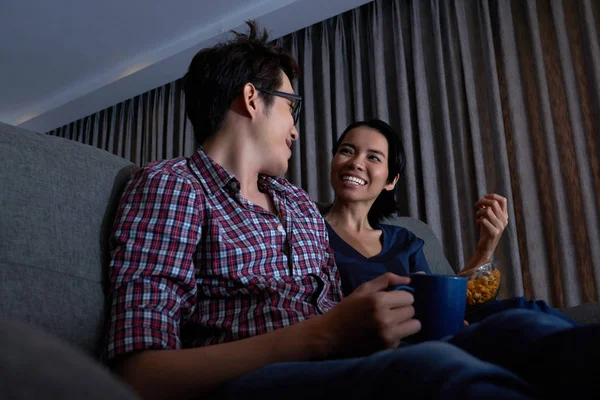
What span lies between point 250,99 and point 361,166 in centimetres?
69

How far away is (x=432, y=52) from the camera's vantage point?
2.89 metres

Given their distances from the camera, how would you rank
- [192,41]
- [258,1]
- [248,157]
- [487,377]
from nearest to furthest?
1. [487,377]
2. [248,157]
3. [258,1]
4. [192,41]

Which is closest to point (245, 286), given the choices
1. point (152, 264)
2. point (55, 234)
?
point (152, 264)

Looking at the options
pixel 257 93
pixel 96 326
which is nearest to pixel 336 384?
pixel 96 326

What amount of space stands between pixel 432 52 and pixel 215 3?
4.75 feet

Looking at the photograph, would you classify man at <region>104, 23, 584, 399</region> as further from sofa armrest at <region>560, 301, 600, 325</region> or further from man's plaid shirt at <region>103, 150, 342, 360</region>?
sofa armrest at <region>560, 301, 600, 325</region>

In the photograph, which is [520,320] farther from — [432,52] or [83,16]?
[83,16]

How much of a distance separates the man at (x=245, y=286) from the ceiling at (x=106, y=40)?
2.03m

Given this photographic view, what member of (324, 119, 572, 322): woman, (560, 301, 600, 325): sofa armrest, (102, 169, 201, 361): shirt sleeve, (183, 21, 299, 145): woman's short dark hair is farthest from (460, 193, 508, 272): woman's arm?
(102, 169, 201, 361): shirt sleeve

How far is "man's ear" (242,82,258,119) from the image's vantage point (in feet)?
4.07

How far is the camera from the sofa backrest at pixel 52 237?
781mm

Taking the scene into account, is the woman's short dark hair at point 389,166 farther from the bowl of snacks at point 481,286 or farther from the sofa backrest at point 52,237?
the sofa backrest at point 52,237

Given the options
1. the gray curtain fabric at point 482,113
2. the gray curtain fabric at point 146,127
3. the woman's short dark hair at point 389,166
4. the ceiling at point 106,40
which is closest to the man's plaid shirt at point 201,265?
the woman's short dark hair at point 389,166

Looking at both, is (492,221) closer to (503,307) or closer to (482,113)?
(503,307)
